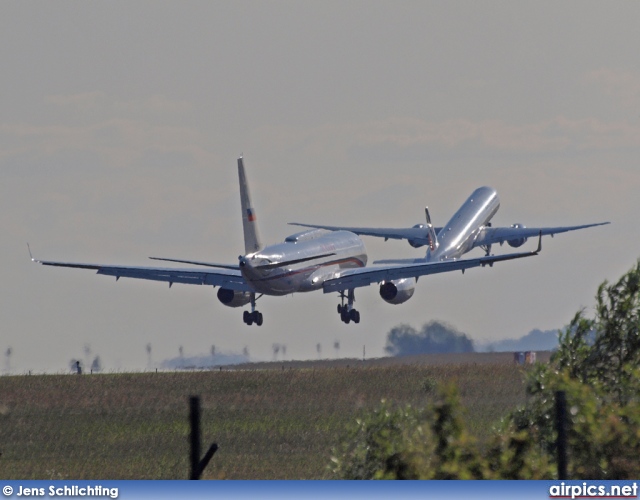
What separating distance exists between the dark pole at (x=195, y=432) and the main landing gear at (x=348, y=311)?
76219 millimetres

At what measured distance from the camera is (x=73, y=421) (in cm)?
5125

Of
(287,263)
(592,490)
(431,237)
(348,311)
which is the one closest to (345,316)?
(348,311)

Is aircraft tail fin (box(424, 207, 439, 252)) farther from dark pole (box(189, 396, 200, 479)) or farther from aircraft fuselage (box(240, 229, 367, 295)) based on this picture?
dark pole (box(189, 396, 200, 479))

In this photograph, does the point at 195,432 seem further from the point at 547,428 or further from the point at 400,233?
the point at 400,233

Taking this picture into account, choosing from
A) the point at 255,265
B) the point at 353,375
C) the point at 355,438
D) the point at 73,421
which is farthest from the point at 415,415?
the point at 255,265

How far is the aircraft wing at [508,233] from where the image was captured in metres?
117

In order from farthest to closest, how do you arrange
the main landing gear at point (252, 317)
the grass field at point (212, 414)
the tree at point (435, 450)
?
1. the main landing gear at point (252, 317)
2. the grass field at point (212, 414)
3. the tree at point (435, 450)

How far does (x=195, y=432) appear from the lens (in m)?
13.8

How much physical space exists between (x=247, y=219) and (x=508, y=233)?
38628 mm

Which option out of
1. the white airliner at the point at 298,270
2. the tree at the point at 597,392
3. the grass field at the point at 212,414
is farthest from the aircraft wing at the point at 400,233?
the tree at the point at 597,392

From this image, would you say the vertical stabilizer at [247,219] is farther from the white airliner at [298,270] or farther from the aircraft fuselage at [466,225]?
the aircraft fuselage at [466,225]

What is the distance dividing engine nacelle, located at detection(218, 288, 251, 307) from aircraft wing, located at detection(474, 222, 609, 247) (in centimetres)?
3208

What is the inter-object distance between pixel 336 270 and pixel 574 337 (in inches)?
2677

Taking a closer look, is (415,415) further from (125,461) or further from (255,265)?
(255,265)
